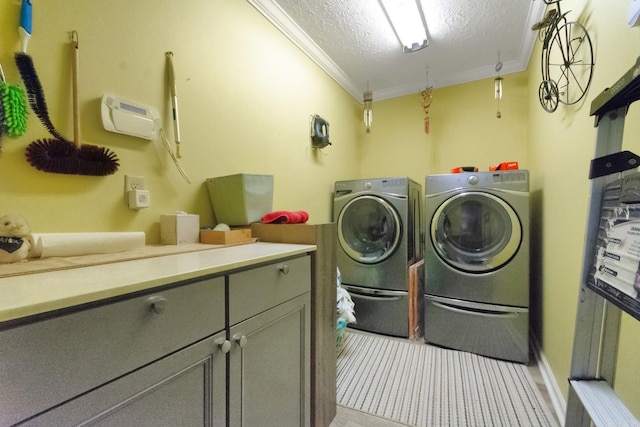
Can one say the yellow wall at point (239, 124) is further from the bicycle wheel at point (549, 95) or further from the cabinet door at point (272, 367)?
the cabinet door at point (272, 367)

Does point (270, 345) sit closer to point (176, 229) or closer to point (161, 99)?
point (176, 229)

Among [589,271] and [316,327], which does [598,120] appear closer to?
[589,271]

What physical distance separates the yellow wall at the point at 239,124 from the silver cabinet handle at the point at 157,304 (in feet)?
1.86

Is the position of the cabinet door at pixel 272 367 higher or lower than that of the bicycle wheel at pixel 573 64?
lower

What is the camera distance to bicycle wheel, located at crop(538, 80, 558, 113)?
1.49 metres

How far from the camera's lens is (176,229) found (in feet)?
3.68

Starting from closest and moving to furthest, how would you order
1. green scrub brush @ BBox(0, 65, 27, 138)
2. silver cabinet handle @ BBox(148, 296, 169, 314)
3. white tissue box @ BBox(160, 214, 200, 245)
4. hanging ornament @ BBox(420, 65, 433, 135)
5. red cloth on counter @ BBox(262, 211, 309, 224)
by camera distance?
Result: 1. silver cabinet handle @ BBox(148, 296, 169, 314)
2. green scrub brush @ BBox(0, 65, 27, 138)
3. white tissue box @ BBox(160, 214, 200, 245)
4. red cloth on counter @ BBox(262, 211, 309, 224)
5. hanging ornament @ BBox(420, 65, 433, 135)

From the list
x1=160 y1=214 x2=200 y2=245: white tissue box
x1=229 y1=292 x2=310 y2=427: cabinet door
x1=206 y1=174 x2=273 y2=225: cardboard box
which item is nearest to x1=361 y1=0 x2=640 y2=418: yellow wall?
x1=229 y1=292 x2=310 y2=427: cabinet door

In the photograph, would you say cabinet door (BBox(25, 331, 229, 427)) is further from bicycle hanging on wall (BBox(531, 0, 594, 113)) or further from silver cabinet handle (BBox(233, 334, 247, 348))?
bicycle hanging on wall (BBox(531, 0, 594, 113))

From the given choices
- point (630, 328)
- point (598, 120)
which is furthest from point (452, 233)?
point (598, 120)

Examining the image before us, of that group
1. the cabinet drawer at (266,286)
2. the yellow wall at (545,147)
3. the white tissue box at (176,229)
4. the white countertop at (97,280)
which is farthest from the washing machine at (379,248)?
the white countertop at (97,280)

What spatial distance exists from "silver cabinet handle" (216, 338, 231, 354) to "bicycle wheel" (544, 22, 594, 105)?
5.65 feet

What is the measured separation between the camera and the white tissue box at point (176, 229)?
112cm

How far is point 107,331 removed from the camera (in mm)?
528
